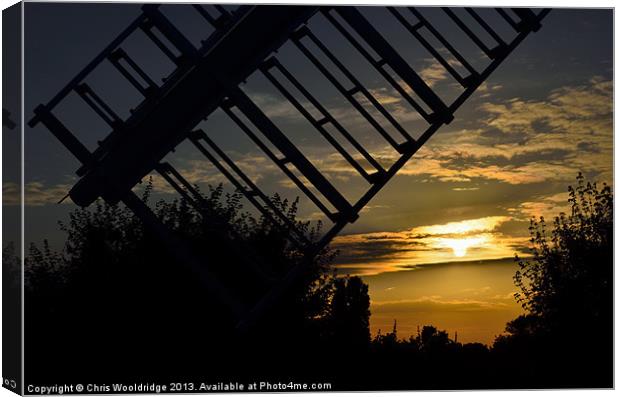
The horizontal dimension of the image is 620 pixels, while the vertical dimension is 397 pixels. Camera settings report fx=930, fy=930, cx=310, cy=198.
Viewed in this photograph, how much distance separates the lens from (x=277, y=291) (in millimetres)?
7855

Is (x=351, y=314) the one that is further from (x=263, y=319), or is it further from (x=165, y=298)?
(x=165, y=298)

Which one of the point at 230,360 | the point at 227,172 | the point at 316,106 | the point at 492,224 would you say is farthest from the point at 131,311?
the point at 492,224

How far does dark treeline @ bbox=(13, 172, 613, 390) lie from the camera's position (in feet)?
26.6

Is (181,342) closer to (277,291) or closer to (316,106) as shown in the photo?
(277,291)

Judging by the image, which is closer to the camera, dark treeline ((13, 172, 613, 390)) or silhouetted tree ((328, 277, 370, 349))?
dark treeline ((13, 172, 613, 390))

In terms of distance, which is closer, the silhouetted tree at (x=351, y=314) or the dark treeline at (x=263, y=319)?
the dark treeline at (x=263, y=319)

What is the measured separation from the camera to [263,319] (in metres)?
9.22

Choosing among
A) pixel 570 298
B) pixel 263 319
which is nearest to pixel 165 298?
pixel 263 319

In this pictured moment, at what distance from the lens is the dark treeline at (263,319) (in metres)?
8.12

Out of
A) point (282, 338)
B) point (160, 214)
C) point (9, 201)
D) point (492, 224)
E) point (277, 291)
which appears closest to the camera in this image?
point (9, 201)

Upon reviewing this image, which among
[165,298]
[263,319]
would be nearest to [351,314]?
[263,319]

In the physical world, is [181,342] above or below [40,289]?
below

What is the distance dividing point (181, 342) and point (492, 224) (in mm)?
3150

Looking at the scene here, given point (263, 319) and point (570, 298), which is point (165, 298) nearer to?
point (263, 319)
